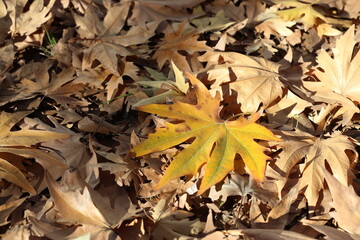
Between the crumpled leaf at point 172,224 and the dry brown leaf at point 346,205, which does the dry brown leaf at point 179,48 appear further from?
the dry brown leaf at point 346,205

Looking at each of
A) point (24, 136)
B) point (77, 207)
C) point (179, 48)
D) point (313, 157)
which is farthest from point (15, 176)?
point (313, 157)

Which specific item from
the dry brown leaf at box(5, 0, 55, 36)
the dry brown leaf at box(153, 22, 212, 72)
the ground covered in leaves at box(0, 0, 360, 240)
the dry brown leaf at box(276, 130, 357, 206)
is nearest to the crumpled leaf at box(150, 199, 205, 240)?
the ground covered in leaves at box(0, 0, 360, 240)

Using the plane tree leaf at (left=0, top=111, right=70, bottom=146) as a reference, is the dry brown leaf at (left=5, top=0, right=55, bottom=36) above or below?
above

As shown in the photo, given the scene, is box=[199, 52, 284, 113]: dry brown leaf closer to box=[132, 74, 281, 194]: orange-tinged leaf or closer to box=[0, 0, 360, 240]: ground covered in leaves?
box=[0, 0, 360, 240]: ground covered in leaves

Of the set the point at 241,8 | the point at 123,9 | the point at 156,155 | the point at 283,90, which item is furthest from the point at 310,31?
the point at 156,155

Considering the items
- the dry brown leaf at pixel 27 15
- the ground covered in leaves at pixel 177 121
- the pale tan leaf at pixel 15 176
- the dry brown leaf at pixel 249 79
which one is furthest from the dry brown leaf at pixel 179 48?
the pale tan leaf at pixel 15 176

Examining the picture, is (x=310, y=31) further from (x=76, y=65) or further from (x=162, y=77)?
(x=76, y=65)

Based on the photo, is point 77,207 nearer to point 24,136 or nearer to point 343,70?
point 24,136
